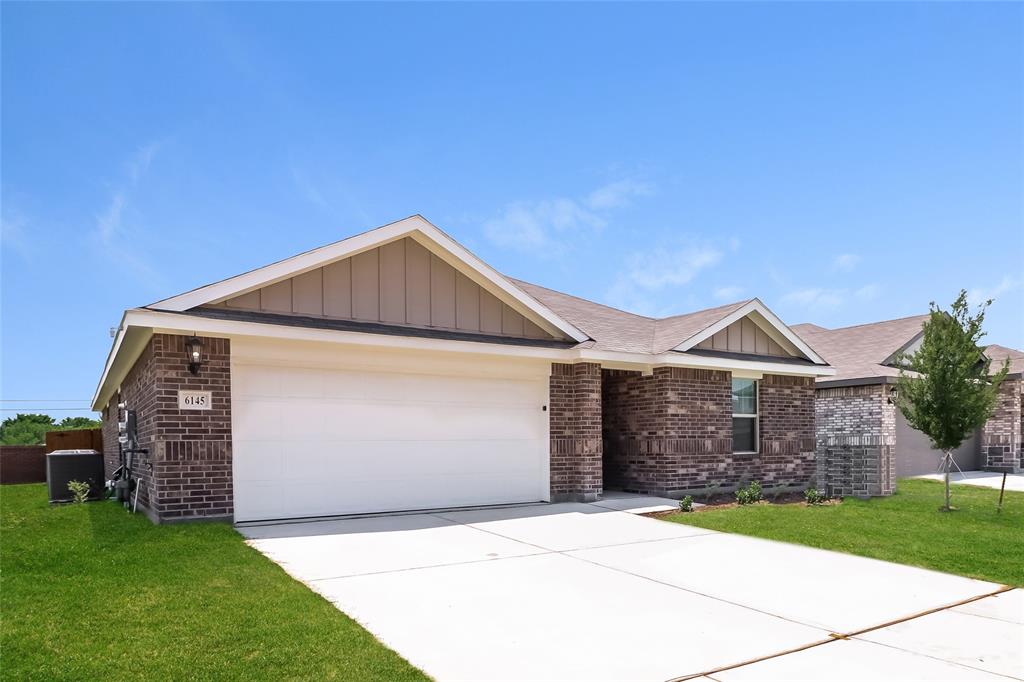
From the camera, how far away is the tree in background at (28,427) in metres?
43.8

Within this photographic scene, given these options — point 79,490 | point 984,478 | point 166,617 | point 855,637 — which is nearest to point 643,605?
point 855,637

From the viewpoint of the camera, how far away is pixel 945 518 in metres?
11.3

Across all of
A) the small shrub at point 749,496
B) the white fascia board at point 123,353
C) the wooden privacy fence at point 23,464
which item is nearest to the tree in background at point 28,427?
the wooden privacy fence at point 23,464

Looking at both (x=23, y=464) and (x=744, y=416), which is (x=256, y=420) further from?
(x=23, y=464)

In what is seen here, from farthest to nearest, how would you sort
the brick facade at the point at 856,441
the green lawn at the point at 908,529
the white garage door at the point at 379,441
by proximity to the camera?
the brick facade at the point at 856,441
the white garage door at the point at 379,441
the green lawn at the point at 908,529

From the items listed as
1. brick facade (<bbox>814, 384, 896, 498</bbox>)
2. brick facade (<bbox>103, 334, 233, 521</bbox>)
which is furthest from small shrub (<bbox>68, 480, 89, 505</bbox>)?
brick facade (<bbox>814, 384, 896, 498</bbox>)

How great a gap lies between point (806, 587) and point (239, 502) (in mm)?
7573

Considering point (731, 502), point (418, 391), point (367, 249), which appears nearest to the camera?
point (367, 249)

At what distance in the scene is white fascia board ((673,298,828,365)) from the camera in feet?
45.6

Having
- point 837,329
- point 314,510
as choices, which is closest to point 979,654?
point 314,510

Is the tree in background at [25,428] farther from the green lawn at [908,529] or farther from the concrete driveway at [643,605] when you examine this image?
the green lawn at [908,529]

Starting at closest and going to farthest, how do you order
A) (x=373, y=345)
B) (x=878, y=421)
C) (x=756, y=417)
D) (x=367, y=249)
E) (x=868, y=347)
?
(x=373, y=345) < (x=367, y=249) < (x=756, y=417) < (x=878, y=421) < (x=868, y=347)

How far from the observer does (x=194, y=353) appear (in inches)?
361

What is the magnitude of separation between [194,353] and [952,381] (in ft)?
41.4
